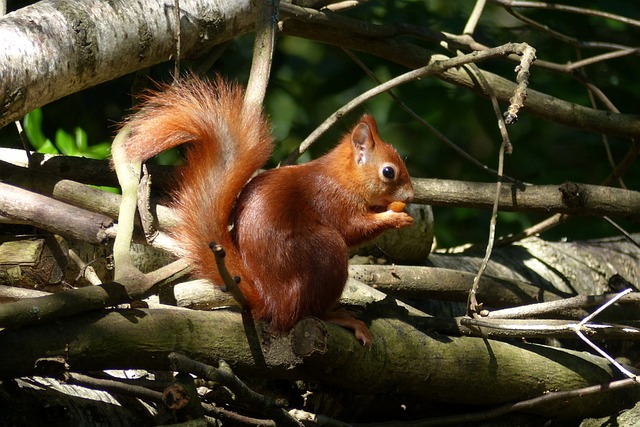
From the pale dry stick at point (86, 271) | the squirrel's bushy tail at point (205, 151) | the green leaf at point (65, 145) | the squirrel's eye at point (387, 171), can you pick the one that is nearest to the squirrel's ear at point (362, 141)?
the squirrel's eye at point (387, 171)

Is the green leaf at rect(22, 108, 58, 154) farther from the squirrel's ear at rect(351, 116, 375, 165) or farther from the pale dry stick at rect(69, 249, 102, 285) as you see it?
the squirrel's ear at rect(351, 116, 375, 165)

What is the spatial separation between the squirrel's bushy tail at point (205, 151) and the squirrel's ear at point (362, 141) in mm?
489

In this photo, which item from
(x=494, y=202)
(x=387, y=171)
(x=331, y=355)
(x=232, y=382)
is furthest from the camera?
(x=494, y=202)

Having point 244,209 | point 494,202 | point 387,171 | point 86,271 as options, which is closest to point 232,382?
point 244,209

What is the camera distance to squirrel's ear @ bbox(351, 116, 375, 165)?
2529 millimetres

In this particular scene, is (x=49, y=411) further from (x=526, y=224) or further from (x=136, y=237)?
(x=526, y=224)

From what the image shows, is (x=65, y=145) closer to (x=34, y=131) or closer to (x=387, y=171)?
(x=34, y=131)

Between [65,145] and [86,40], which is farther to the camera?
[65,145]

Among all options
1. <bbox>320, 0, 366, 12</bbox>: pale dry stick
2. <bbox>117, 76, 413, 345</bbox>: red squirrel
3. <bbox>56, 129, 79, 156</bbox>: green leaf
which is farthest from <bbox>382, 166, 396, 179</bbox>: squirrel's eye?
<bbox>56, 129, 79, 156</bbox>: green leaf

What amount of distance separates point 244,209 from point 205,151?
0.18 m

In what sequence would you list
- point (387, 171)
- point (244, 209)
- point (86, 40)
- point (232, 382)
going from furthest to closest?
1. point (387, 171)
2. point (86, 40)
3. point (244, 209)
4. point (232, 382)

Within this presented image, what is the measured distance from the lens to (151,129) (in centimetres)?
198

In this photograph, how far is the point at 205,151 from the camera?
2.04 metres

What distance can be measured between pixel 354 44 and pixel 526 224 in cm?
157
